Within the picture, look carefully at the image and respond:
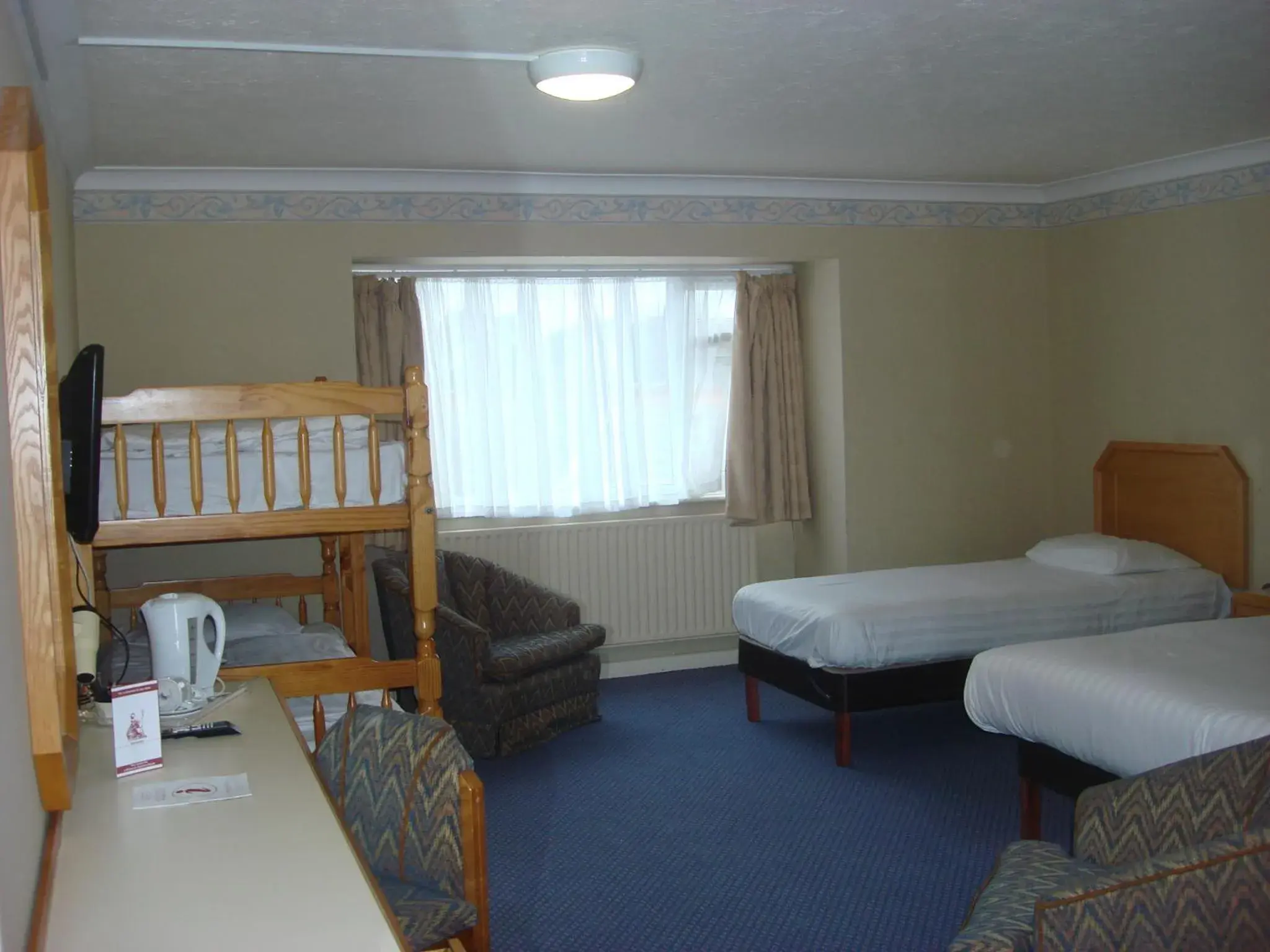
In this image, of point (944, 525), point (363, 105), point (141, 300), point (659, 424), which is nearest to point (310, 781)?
point (363, 105)

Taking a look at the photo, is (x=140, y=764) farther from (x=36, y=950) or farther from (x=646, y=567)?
(x=646, y=567)

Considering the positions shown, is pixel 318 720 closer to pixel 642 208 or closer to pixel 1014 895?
pixel 1014 895

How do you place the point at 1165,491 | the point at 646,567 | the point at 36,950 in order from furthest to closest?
the point at 646,567 < the point at 1165,491 < the point at 36,950

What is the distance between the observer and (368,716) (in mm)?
2445

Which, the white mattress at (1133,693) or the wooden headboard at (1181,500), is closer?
the white mattress at (1133,693)

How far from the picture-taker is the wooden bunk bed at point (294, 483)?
3158 mm

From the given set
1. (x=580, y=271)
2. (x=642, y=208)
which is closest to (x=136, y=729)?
(x=642, y=208)

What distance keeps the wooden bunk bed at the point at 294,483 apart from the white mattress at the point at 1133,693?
1.78 m

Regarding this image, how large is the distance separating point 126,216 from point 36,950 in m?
3.88

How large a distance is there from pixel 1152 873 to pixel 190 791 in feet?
5.63

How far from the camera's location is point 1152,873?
6.77 feet

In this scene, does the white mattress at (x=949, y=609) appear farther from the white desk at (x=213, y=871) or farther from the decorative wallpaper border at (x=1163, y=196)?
the white desk at (x=213, y=871)

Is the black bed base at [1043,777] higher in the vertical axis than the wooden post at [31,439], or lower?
lower

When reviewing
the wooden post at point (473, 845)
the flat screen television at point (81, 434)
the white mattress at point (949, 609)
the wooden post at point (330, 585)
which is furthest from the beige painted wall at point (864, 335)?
the wooden post at point (473, 845)
